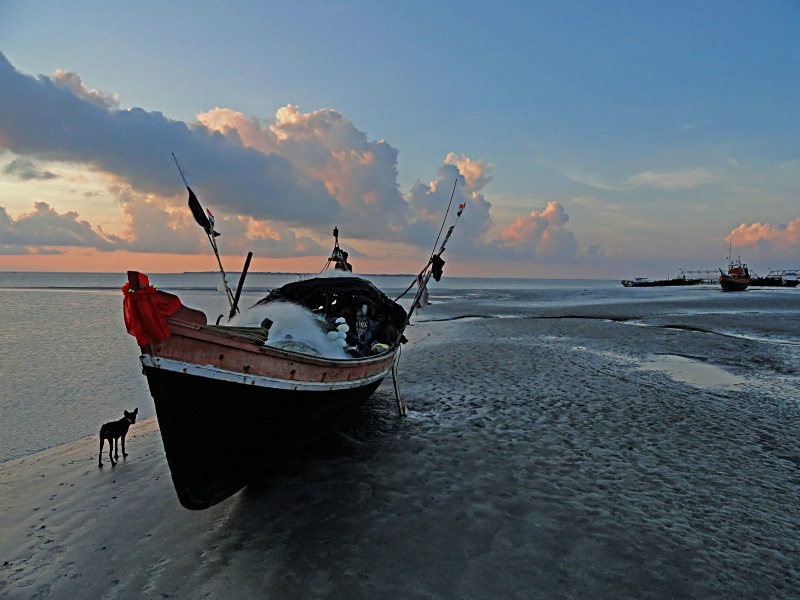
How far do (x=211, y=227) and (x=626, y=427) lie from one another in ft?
32.6

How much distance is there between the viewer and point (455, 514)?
6008 mm

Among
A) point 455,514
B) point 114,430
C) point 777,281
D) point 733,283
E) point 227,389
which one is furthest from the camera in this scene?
point 777,281

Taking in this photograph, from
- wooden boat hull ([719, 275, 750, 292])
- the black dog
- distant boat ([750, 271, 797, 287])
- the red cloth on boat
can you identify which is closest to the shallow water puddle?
the red cloth on boat

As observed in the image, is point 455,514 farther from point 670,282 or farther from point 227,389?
point 670,282

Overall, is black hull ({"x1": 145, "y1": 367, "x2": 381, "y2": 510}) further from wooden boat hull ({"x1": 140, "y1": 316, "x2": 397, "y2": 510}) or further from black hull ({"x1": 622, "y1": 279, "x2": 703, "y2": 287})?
black hull ({"x1": 622, "y1": 279, "x2": 703, "y2": 287})

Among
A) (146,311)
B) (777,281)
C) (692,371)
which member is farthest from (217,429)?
(777,281)

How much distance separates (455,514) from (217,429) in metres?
3.20

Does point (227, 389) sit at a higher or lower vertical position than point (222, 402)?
higher

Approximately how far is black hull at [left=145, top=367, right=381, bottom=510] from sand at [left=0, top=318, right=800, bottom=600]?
664mm

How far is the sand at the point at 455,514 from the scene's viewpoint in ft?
15.6

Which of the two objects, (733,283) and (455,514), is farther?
(733,283)

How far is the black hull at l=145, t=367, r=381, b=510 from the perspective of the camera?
5.11m

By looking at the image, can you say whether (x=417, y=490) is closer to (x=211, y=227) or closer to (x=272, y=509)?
(x=272, y=509)

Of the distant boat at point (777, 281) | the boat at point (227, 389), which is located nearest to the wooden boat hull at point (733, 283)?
the distant boat at point (777, 281)
